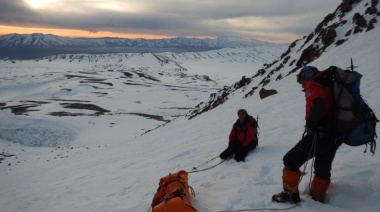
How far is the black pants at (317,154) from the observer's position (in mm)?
5547

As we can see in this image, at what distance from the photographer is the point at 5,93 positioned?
9838cm

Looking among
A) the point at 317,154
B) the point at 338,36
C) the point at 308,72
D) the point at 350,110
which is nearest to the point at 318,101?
the point at 350,110

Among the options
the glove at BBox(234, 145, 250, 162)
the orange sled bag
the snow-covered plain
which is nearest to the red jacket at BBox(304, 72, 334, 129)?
the snow-covered plain

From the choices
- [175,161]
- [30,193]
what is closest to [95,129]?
[30,193]

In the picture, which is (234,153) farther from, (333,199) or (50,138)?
(50,138)

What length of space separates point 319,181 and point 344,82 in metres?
2.04

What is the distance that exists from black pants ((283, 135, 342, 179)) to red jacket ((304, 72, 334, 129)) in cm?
41

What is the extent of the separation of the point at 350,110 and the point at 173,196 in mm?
4059

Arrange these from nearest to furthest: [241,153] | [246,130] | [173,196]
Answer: [173,196] → [241,153] → [246,130]

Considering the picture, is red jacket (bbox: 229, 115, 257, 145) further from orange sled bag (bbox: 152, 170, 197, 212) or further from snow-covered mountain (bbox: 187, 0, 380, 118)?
snow-covered mountain (bbox: 187, 0, 380, 118)

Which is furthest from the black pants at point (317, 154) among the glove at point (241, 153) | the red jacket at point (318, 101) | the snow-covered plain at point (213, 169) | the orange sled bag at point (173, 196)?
the glove at point (241, 153)

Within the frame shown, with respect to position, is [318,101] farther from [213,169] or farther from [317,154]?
[213,169]

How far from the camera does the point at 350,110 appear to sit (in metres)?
5.02

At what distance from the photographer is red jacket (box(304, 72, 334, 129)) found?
513 cm
